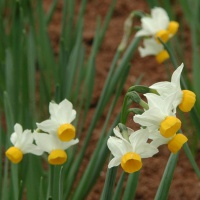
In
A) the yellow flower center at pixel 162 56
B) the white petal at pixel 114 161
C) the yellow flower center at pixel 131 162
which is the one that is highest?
the yellow flower center at pixel 162 56

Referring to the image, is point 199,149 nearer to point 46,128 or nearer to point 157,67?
point 157,67

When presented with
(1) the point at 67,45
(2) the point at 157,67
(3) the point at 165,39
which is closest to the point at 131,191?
(3) the point at 165,39

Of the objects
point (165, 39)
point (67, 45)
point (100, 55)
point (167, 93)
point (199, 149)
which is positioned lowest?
point (167, 93)

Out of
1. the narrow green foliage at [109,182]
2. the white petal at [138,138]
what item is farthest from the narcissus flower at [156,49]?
the white petal at [138,138]

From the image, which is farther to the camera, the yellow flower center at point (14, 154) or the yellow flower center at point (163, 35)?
the yellow flower center at point (163, 35)

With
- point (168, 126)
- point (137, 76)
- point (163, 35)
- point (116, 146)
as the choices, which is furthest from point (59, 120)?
point (137, 76)

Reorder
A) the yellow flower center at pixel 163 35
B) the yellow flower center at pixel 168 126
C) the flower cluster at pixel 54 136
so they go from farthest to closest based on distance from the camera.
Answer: the yellow flower center at pixel 163 35 < the flower cluster at pixel 54 136 < the yellow flower center at pixel 168 126

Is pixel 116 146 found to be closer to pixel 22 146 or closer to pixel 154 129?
pixel 154 129

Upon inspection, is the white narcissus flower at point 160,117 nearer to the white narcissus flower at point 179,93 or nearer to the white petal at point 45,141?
the white narcissus flower at point 179,93
